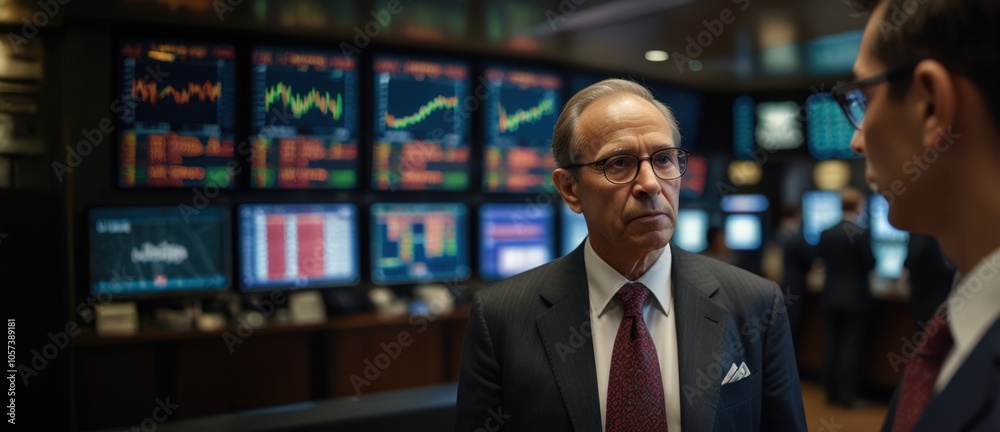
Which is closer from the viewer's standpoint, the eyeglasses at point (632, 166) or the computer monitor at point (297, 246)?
the eyeglasses at point (632, 166)

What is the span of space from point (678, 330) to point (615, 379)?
17cm

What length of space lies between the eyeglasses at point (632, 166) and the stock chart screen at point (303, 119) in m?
3.17

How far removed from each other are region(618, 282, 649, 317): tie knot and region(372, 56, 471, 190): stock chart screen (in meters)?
3.33

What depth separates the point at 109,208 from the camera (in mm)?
3682

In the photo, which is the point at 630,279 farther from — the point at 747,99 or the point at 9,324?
the point at 747,99

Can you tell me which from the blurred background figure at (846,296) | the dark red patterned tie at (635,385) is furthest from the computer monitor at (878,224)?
the dark red patterned tie at (635,385)

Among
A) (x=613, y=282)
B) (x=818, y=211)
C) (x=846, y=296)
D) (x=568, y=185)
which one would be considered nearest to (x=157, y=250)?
(x=568, y=185)

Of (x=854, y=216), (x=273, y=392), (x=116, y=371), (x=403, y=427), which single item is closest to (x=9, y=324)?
(x=116, y=371)

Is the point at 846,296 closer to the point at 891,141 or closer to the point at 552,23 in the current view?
the point at 552,23

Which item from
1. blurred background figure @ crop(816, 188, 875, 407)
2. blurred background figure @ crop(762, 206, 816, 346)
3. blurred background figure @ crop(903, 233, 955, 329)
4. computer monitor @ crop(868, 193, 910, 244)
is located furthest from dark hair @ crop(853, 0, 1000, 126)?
computer monitor @ crop(868, 193, 910, 244)

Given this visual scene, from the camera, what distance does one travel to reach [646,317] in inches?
54.9

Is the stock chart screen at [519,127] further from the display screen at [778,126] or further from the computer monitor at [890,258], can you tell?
the computer monitor at [890,258]

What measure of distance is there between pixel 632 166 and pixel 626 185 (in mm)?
45

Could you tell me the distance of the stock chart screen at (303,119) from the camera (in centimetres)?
412
